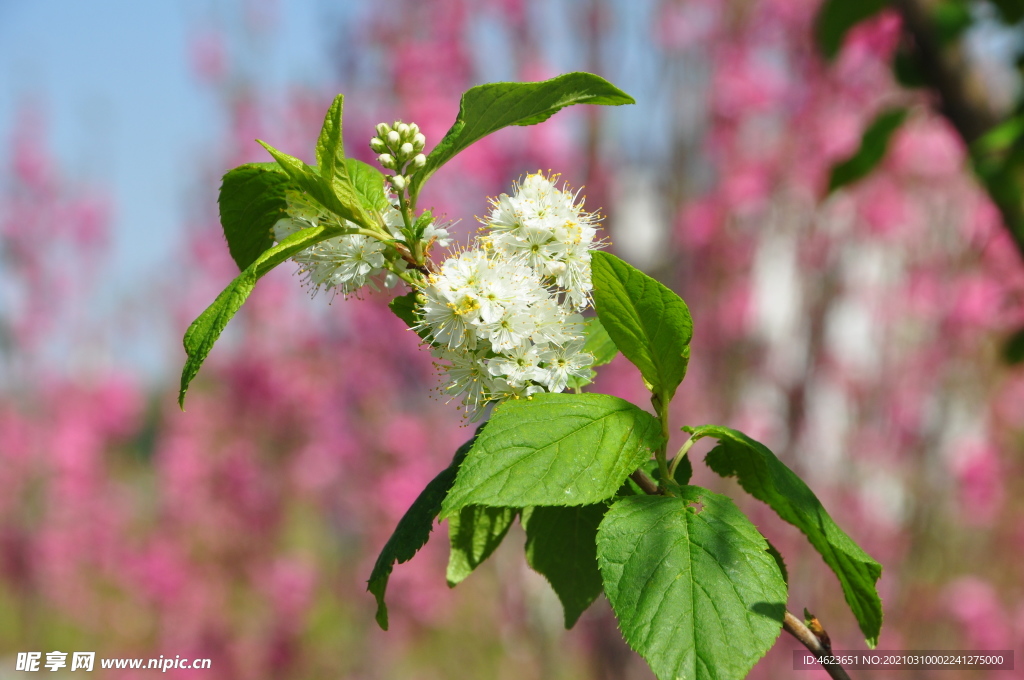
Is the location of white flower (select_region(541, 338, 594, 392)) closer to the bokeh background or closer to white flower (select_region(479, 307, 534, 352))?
white flower (select_region(479, 307, 534, 352))

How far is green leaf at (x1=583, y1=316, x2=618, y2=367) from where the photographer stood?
0.76 m

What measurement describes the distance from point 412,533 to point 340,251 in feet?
0.98

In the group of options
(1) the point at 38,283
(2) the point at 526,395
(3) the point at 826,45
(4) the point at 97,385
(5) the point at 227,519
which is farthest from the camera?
(4) the point at 97,385

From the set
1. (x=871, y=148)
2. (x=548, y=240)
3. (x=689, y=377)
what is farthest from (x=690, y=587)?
(x=689, y=377)

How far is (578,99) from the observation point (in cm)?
64

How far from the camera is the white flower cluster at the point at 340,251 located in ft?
2.40

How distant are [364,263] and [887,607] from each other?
3.86 metres

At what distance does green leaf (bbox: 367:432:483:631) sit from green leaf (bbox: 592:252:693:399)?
0.50 feet

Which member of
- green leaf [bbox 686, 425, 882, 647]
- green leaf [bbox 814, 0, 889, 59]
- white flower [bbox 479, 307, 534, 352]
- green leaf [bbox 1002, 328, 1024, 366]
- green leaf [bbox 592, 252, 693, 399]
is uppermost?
green leaf [bbox 814, 0, 889, 59]

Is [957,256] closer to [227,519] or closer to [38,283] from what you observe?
[227,519]

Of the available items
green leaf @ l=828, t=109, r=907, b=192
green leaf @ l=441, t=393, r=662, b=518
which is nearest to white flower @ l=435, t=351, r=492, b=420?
green leaf @ l=441, t=393, r=662, b=518

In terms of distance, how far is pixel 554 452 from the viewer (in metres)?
0.58

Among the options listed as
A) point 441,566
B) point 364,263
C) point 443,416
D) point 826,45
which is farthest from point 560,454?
point 441,566

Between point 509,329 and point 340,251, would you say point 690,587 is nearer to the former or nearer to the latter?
point 509,329
